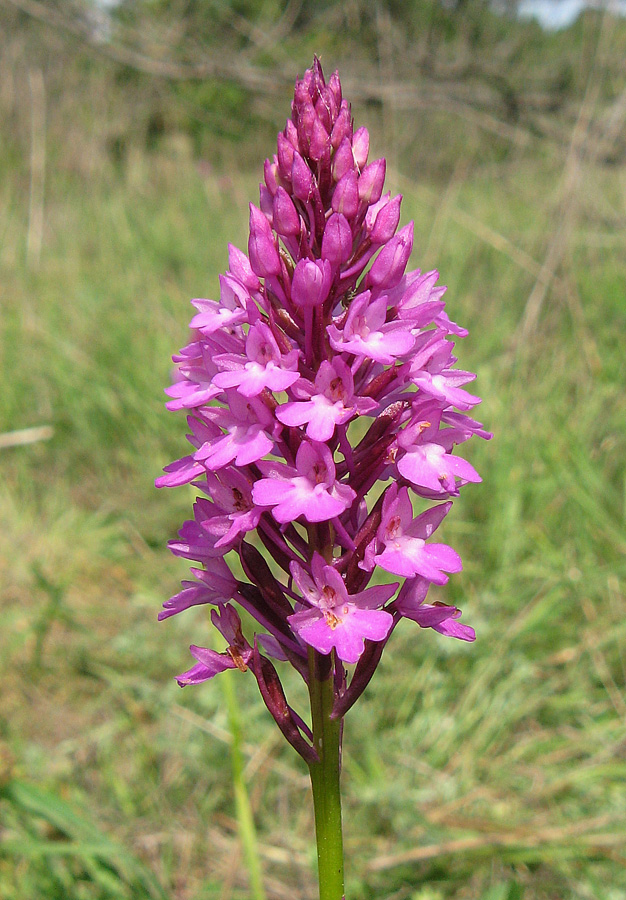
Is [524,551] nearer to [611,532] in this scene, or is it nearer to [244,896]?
[611,532]

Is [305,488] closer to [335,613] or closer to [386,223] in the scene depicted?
[335,613]

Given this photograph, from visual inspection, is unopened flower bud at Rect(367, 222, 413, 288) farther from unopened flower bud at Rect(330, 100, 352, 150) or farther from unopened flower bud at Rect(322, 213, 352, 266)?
unopened flower bud at Rect(330, 100, 352, 150)

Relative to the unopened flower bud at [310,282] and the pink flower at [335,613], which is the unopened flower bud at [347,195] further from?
the pink flower at [335,613]

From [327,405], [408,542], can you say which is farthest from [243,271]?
[408,542]

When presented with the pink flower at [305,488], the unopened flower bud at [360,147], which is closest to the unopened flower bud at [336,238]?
the unopened flower bud at [360,147]

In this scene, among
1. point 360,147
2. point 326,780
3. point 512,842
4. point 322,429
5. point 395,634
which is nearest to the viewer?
point 322,429

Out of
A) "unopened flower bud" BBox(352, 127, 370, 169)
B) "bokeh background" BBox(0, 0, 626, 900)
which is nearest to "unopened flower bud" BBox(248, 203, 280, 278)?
"unopened flower bud" BBox(352, 127, 370, 169)
